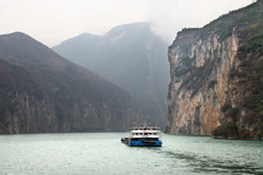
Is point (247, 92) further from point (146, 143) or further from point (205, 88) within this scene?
point (205, 88)

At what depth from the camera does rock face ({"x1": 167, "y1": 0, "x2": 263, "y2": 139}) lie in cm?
11686

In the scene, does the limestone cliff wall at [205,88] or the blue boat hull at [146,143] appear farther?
the limestone cliff wall at [205,88]

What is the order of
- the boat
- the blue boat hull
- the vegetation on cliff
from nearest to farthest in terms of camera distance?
the blue boat hull < the boat < the vegetation on cliff

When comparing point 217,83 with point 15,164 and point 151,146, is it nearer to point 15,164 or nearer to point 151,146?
point 151,146

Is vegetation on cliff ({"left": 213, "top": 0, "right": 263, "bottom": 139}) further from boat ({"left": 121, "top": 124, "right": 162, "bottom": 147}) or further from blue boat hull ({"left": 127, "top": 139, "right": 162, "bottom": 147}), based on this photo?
blue boat hull ({"left": 127, "top": 139, "right": 162, "bottom": 147})

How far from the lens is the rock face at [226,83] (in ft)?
383

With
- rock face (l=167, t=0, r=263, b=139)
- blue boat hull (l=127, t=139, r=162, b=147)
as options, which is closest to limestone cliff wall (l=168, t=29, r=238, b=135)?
rock face (l=167, t=0, r=263, b=139)

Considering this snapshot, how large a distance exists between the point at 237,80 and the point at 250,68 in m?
5.96

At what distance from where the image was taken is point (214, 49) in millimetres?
179625

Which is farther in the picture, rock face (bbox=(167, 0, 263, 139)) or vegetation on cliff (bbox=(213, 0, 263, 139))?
rock face (bbox=(167, 0, 263, 139))

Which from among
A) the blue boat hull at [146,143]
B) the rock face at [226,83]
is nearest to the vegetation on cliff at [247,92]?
the rock face at [226,83]

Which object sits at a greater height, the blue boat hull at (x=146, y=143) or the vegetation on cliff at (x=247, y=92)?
the vegetation on cliff at (x=247, y=92)

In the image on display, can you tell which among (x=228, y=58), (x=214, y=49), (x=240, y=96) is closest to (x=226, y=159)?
(x=240, y=96)

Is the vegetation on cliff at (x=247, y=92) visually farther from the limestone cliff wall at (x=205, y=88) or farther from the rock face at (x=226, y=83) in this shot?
the limestone cliff wall at (x=205, y=88)
